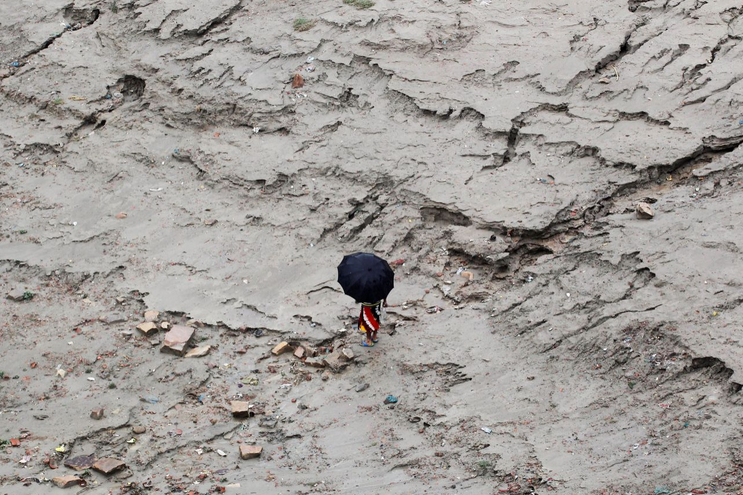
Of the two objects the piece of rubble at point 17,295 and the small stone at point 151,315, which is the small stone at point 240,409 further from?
the piece of rubble at point 17,295

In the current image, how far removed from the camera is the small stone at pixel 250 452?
6.47 meters

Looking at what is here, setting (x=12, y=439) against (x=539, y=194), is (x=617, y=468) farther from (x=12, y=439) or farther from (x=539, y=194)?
(x=12, y=439)

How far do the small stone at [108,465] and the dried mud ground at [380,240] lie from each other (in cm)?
6

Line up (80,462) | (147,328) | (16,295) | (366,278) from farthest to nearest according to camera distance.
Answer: (16,295)
(147,328)
(366,278)
(80,462)

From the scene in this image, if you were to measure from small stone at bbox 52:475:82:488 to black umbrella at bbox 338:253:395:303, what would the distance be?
96.7 inches

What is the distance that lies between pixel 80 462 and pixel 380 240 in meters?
3.33

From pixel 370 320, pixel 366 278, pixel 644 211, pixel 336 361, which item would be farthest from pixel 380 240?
pixel 644 211

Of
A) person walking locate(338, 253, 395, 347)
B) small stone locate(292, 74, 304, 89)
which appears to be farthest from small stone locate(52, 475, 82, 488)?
small stone locate(292, 74, 304, 89)

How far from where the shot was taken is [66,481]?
6129mm

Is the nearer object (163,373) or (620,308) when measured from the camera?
(620,308)

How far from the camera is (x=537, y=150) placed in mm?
8336

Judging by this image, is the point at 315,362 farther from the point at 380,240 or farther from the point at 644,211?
the point at 644,211

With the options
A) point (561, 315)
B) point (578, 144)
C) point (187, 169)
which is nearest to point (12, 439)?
point (187, 169)

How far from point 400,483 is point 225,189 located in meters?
4.09
